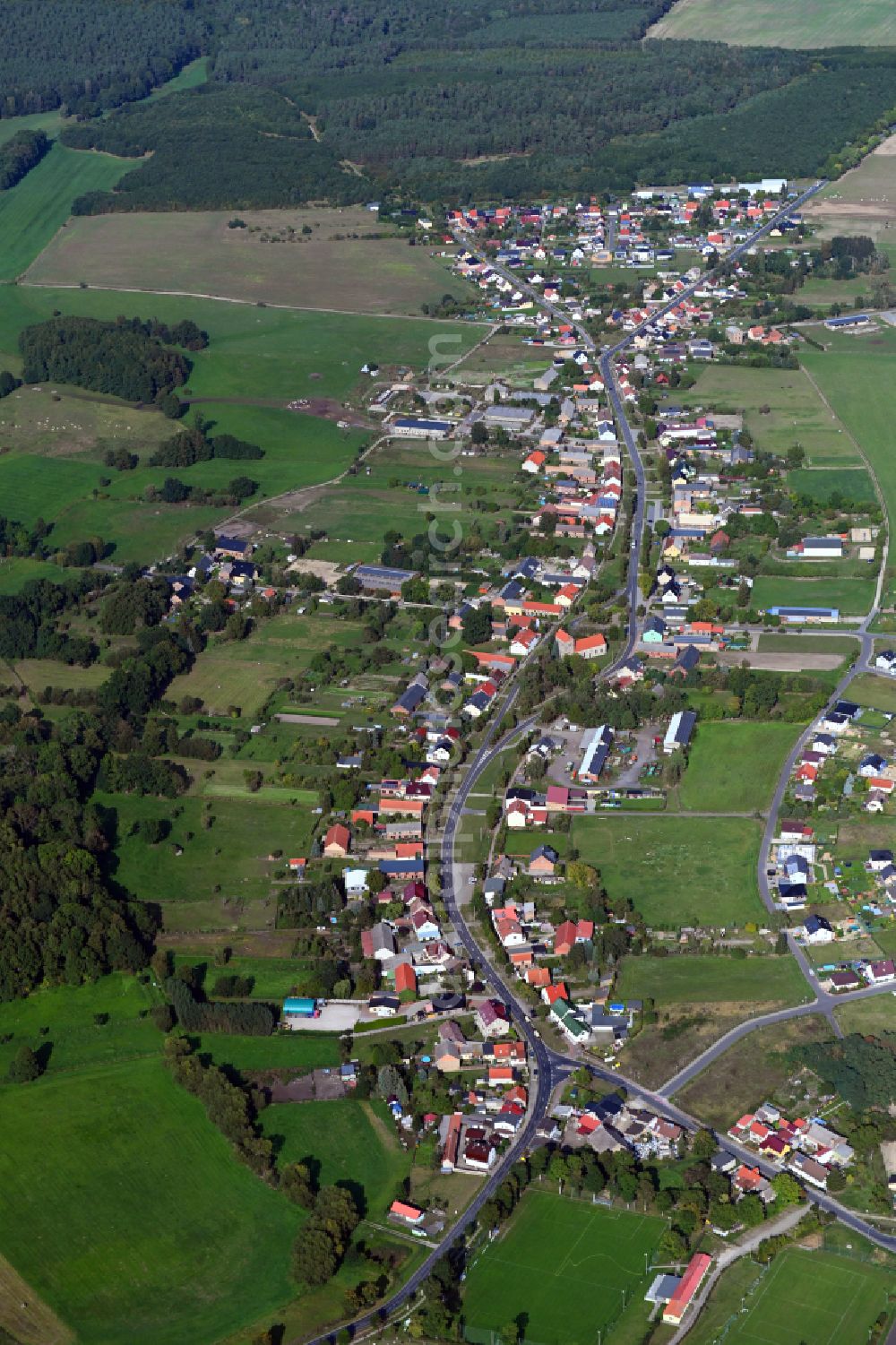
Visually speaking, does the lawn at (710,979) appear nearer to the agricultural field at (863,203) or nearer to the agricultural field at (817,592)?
the agricultural field at (817,592)

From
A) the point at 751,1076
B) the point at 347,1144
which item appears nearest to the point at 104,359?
the point at 347,1144

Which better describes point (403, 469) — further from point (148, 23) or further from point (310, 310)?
point (148, 23)

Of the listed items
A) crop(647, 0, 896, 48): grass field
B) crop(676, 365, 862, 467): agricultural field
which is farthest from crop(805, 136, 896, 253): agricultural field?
crop(647, 0, 896, 48): grass field

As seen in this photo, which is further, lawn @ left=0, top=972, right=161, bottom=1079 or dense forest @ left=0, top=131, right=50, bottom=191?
dense forest @ left=0, top=131, right=50, bottom=191

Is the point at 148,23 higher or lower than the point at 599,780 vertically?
higher

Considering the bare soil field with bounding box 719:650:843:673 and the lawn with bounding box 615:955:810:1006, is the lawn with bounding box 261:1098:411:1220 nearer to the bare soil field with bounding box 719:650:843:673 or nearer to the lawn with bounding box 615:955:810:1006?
the lawn with bounding box 615:955:810:1006

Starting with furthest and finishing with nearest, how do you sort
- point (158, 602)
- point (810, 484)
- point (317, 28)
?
point (317, 28), point (810, 484), point (158, 602)

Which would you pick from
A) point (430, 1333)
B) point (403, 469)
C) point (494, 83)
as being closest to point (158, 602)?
point (403, 469)
